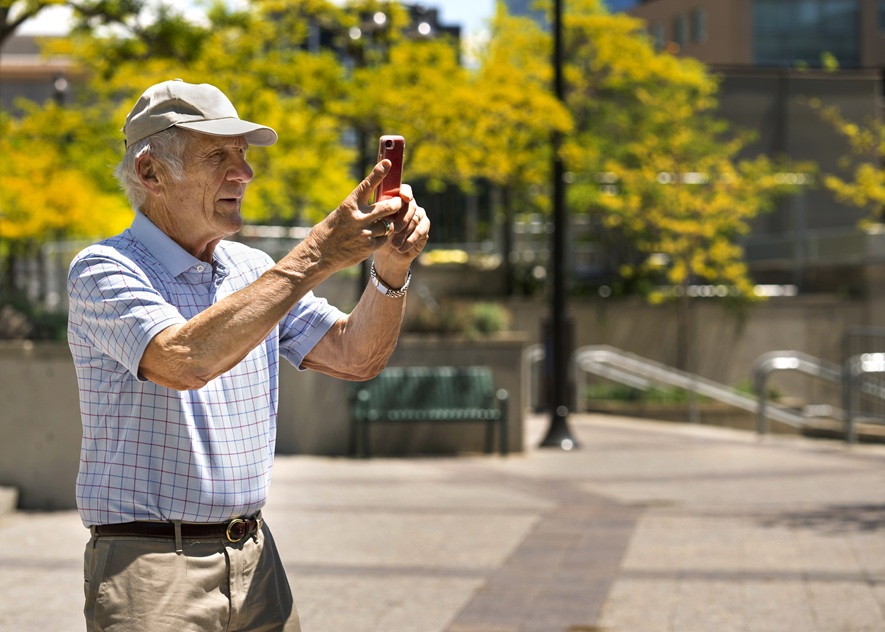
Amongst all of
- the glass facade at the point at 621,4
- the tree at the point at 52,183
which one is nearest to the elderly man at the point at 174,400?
the tree at the point at 52,183

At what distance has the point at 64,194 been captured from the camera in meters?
25.3

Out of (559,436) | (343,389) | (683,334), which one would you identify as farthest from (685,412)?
(343,389)

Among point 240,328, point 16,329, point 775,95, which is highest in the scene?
point 775,95

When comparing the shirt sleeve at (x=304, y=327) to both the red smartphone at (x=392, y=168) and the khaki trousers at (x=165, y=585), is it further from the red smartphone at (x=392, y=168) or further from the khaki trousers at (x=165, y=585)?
the red smartphone at (x=392, y=168)

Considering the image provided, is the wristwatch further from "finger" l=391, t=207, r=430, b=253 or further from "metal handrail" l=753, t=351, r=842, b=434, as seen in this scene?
"metal handrail" l=753, t=351, r=842, b=434

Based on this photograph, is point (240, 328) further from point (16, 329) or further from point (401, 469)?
point (401, 469)

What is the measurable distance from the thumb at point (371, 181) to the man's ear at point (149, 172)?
1.83 ft

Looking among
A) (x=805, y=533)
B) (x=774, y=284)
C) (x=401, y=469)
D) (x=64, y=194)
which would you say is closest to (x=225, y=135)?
(x=805, y=533)

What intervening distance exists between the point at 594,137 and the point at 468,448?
16361 mm

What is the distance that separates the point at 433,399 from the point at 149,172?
478 inches

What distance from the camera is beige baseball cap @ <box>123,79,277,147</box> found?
9.60 ft

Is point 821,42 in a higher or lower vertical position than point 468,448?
higher

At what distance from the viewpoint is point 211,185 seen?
2996 millimetres

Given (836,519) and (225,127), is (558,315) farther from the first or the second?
(225,127)
